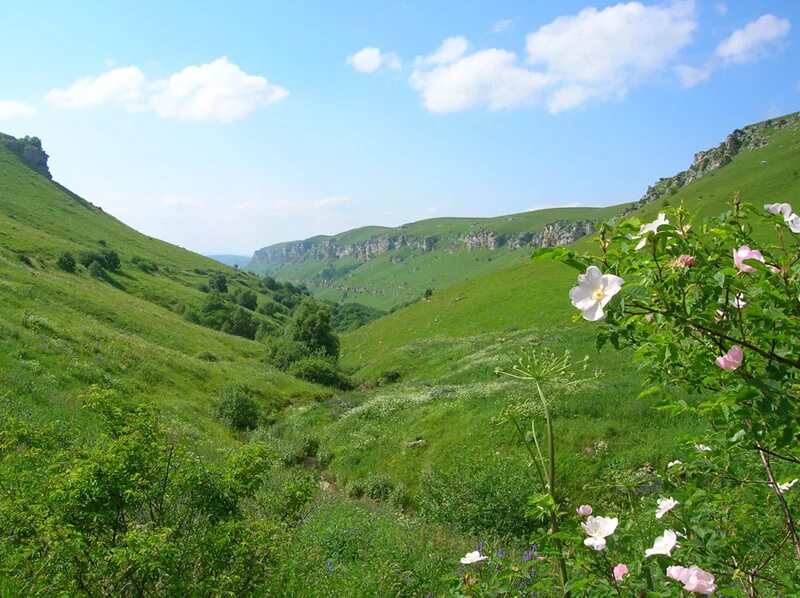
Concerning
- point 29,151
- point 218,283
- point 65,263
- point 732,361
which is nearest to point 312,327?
point 65,263

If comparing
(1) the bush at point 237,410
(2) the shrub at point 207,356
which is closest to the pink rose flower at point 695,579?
(1) the bush at point 237,410

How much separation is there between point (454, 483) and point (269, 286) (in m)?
152

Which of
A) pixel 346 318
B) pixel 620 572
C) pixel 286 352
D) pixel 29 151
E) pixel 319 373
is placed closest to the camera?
pixel 620 572

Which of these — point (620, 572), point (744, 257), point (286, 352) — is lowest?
point (286, 352)

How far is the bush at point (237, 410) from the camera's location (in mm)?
27609

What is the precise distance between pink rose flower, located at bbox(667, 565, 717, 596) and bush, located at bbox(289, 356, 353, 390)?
44.4 meters

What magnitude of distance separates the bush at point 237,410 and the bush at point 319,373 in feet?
53.1

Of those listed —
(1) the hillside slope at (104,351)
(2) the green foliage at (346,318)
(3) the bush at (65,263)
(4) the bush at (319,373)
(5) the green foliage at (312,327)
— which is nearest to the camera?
(1) the hillside slope at (104,351)

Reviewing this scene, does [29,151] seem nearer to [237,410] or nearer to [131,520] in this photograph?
[237,410]

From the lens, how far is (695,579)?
7.53ft

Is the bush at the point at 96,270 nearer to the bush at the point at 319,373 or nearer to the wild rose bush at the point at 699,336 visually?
the bush at the point at 319,373

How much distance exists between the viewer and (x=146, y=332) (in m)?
44.1

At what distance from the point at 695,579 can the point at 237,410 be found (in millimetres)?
28350

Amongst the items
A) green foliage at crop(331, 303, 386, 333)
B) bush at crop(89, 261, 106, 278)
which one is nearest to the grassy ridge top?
bush at crop(89, 261, 106, 278)
